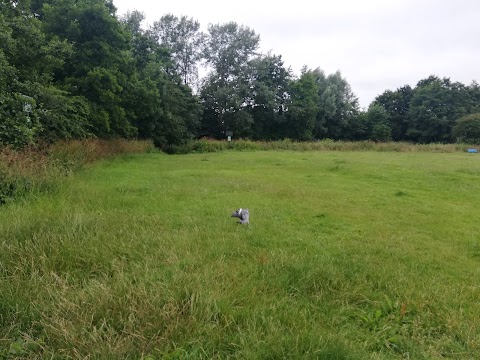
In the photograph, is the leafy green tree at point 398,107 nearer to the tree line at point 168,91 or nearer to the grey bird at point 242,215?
the tree line at point 168,91

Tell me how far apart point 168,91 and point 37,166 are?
1968cm

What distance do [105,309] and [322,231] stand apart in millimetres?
3352

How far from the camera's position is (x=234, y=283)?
3170mm

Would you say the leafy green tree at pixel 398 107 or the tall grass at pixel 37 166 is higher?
the leafy green tree at pixel 398 107

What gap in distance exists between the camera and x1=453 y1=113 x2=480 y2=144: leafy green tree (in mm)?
40375

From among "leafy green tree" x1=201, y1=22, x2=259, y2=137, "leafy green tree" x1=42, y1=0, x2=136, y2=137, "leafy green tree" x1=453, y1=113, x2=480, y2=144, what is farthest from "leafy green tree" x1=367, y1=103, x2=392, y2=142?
"leafy green tree" x1=42, y1=0, x2=136, y2=137

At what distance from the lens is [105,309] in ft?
8.70

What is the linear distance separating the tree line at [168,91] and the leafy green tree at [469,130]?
5.2 inches

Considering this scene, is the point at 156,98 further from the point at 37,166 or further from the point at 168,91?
the point at 37,166

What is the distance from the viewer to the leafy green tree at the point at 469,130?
40375 mm

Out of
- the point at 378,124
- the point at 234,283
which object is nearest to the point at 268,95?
the point at 378,124

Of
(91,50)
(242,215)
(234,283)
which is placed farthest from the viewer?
(91,50)

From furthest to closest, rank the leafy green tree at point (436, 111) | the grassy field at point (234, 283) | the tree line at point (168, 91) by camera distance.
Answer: the leafy green tree at point (436, 111), the tree line at point (168, 91), the grassy field at point (234, 283)

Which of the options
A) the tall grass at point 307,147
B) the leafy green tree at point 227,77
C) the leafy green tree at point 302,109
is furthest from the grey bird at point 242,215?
the leafy green tree at point 302,109
